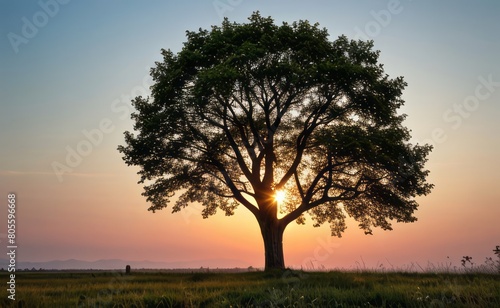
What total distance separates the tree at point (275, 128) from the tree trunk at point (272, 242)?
0.26 ft

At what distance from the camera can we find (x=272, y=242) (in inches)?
1430

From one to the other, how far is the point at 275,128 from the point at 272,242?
905cm

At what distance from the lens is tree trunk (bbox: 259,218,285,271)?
1411 inches

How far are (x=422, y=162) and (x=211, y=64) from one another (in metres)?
18.1

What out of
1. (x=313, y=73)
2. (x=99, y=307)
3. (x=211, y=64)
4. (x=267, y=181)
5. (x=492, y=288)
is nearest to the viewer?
(x=99, y=307)

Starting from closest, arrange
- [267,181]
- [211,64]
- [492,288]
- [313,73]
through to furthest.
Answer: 1. [492,288]
2. [313,73]
3. [211,64]
4. [267,181]

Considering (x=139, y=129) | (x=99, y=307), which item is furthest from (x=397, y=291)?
(x=139, y=129)

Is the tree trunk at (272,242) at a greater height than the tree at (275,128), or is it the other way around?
the tree at (275,128)

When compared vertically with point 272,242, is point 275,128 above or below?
above

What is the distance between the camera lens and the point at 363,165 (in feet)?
119

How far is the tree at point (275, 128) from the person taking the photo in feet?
107

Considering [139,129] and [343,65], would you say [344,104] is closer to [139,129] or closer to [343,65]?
[343,65]

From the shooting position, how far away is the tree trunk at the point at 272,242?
118ft

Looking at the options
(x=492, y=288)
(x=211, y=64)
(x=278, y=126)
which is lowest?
(x=492, y=288)
